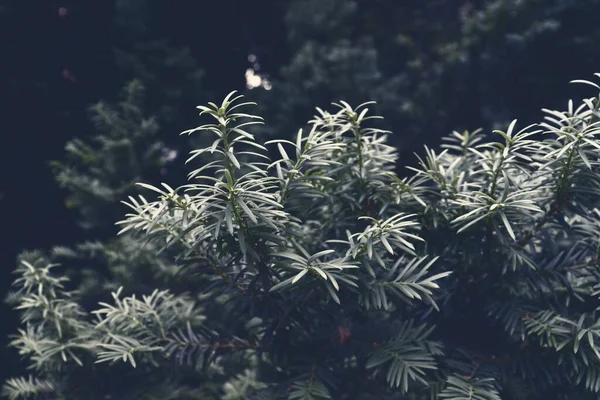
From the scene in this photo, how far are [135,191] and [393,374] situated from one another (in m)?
1.04

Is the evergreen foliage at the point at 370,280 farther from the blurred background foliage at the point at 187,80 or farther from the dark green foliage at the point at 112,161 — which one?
the blurred background foliage at the point at 187,80

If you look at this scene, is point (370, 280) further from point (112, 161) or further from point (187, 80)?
point (187, 80)

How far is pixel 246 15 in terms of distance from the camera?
7.14ft

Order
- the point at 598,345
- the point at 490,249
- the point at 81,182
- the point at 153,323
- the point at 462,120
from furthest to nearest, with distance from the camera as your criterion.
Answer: the point at 462,120 < the point at 81,182 < the point at 153,323 < the point at 490,249 < the point at 598,345

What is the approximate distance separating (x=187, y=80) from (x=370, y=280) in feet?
3.80

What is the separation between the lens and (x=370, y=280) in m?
0.99

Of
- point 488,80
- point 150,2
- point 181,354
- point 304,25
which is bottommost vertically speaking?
point 181,354

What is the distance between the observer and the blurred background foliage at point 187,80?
180cm

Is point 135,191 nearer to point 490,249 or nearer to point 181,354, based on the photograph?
point 181,354

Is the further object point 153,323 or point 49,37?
point 49,37

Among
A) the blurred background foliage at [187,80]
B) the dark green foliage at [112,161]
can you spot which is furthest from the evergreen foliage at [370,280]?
the blurred background foliage at [187,80]

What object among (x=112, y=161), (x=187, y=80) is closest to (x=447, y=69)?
(x=187, y=80)

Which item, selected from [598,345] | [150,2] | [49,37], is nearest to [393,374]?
[598,345]

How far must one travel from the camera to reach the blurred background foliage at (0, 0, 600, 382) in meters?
1.80
